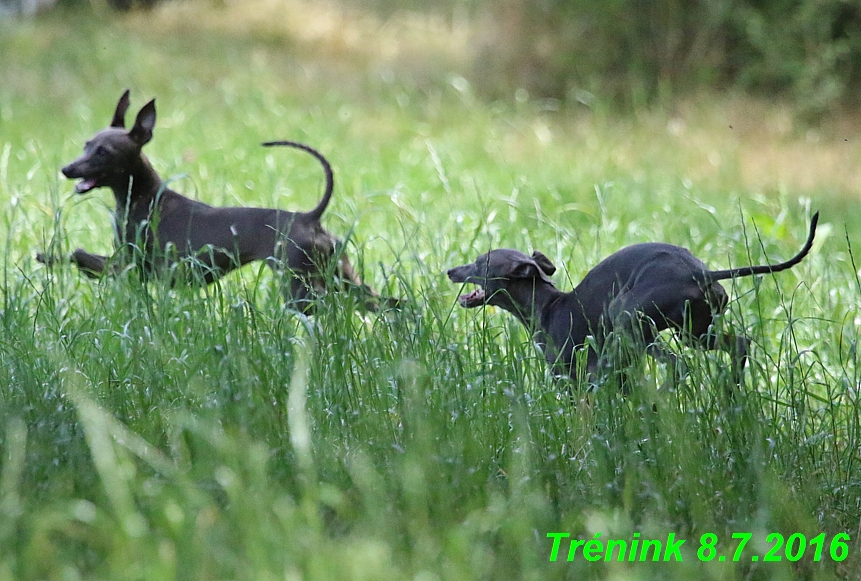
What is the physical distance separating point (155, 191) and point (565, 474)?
2.63m

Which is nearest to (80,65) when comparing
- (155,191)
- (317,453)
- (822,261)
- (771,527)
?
(155,191)

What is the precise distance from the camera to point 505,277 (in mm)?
4078

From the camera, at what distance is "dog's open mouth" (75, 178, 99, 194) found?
4.50 meters

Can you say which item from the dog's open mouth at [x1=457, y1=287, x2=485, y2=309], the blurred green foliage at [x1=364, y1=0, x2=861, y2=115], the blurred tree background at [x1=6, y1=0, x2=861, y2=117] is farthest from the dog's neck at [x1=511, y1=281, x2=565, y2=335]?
the blurred green foliage at [x1=364, y1=0, x2=861, y2=115]

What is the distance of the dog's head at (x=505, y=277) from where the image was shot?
13.3 feet

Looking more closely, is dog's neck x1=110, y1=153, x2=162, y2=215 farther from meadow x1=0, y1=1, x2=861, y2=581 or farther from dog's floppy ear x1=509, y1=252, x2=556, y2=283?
dog's floppy ear x1=509, y1=252, x2=556, y2=283

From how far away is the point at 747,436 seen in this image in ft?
10.2

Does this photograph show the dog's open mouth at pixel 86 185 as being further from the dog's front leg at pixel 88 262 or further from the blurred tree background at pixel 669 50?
the blurred tree background at pixel 669 50

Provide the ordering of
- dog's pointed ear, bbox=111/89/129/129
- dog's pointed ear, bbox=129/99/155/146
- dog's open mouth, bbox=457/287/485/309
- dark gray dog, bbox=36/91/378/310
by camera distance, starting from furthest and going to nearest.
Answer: dog's pointed ear, bbox=111/89/129/129, dog's pointed ear, bbox=129/99/155/146, dark gray dog, bbox=36/91/378/310, dog's open mouth, bbox=457/287/485/309

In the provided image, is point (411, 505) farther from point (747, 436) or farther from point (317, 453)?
point (747, 436)

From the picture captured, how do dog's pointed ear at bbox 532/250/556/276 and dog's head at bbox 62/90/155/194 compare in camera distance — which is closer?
dog's pointed ear at bbox 532/250/556/276

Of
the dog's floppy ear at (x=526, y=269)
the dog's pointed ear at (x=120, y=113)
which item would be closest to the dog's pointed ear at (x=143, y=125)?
the dog's pointed ear at (x=120, y=113)

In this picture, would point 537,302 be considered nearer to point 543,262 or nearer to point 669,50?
point 543,262

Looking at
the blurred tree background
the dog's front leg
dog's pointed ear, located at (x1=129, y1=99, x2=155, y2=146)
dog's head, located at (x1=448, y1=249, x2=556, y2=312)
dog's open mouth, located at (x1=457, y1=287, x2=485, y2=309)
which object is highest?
the blurred tree background
